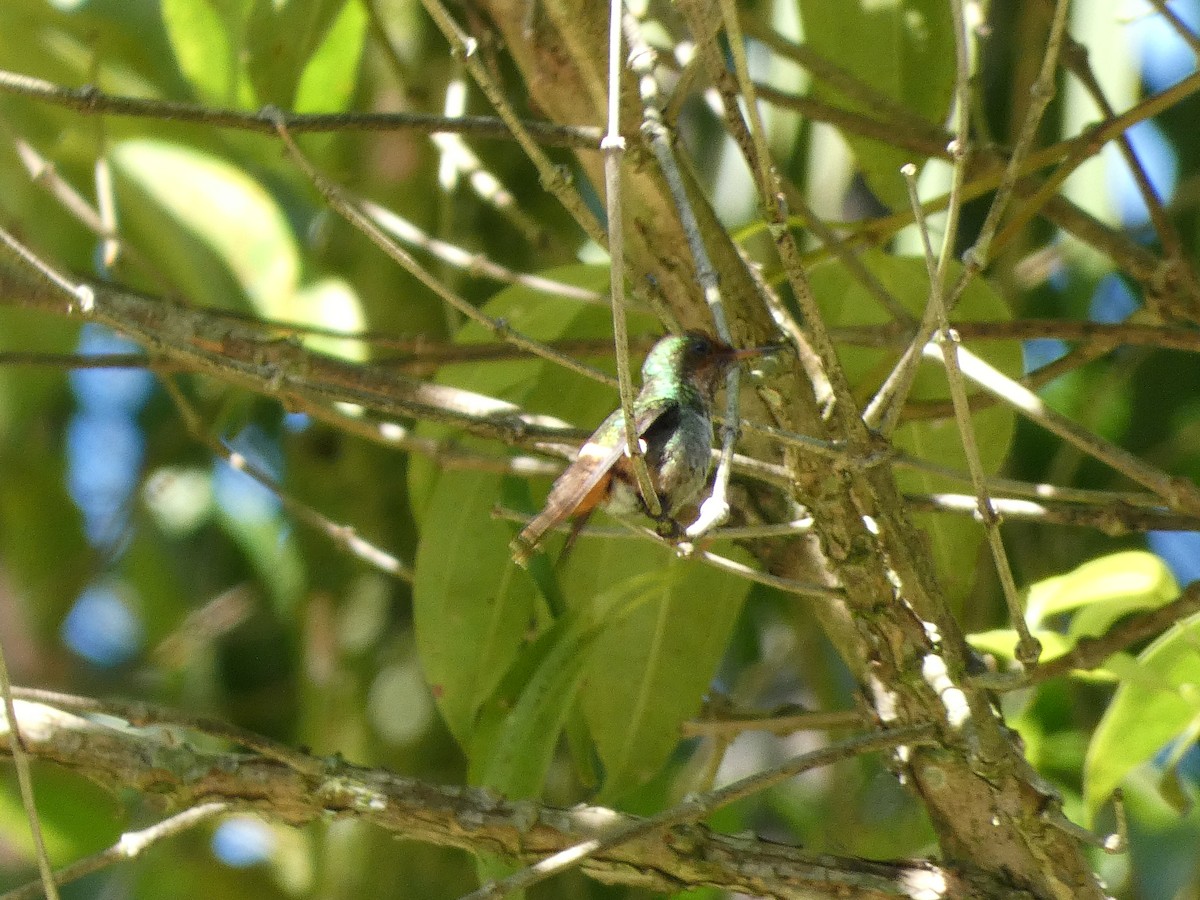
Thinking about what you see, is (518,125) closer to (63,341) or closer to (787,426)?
(787,426)

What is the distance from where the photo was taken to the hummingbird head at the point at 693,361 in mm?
1348

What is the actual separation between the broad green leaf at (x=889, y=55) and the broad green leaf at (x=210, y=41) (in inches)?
32.1

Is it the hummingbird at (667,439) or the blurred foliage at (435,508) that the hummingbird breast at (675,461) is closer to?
the hummingbird at (667,439)

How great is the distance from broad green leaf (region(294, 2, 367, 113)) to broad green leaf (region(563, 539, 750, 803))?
89 cm

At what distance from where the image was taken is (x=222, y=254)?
2.33 metres

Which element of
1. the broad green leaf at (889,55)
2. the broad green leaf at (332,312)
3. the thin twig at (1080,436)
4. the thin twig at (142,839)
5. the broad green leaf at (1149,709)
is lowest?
the thin twig at (142,839)

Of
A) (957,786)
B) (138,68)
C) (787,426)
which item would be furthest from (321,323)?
(957,786)

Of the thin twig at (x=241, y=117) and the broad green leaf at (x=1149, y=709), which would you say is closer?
the thin twig at (x=241, y=117)

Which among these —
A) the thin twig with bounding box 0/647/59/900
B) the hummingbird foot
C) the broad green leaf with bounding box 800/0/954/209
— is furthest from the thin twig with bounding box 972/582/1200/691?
the thin twig with bounding box 0/647/59/900

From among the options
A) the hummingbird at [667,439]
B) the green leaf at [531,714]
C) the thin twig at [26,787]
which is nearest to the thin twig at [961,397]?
the hummingbird at [667,439]

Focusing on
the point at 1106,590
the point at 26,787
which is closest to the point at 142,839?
the point at 26,787

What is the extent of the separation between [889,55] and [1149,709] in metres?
0.93

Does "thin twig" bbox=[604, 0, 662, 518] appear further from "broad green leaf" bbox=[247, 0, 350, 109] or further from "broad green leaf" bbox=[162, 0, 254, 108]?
"broad green leaf" bbox=[162, 0, 254, 108]

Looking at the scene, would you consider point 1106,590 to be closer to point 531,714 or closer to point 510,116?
point 531,714
